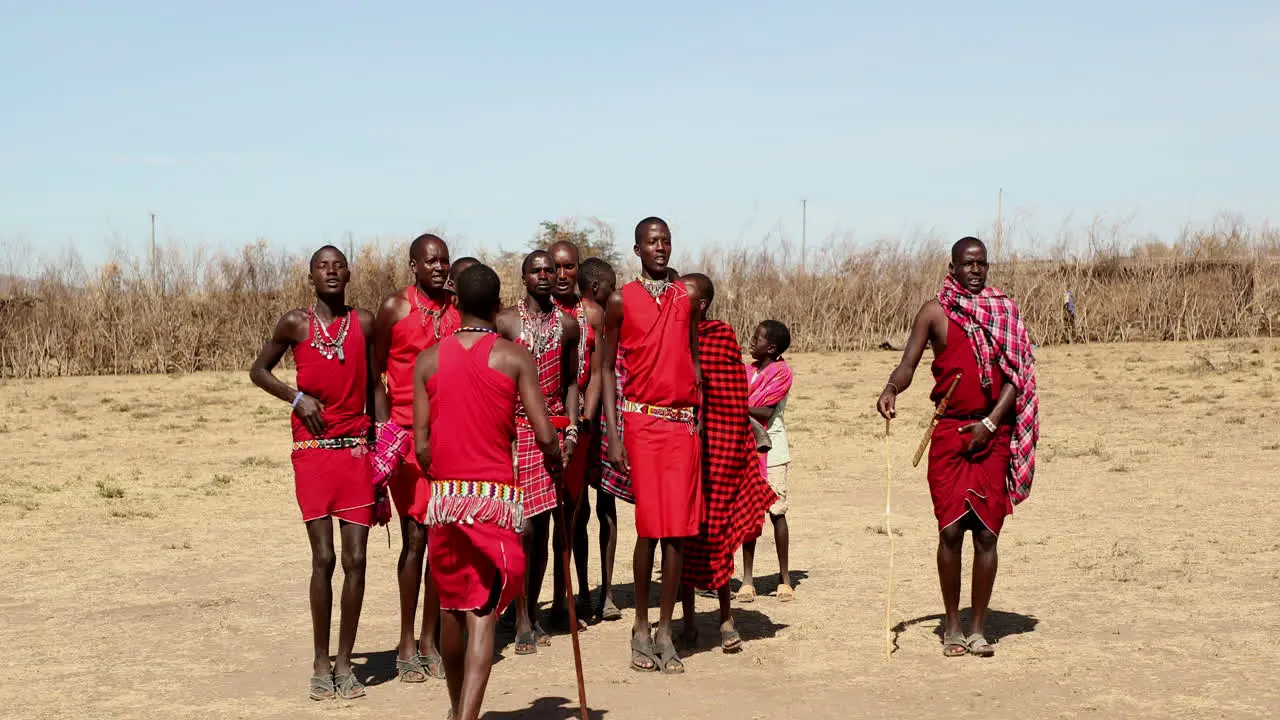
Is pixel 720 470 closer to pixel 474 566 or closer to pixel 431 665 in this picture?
pixel 431 665

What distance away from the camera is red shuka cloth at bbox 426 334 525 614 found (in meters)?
5.01

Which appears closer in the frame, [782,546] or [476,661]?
[476,661]

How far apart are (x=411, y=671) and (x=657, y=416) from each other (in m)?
1.66

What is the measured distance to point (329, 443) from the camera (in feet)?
20.0

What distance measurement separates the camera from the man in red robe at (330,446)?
606 cm

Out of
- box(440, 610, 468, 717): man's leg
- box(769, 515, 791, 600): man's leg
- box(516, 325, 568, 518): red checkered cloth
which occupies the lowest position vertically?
box(769, 515, 791, 600): man's leg

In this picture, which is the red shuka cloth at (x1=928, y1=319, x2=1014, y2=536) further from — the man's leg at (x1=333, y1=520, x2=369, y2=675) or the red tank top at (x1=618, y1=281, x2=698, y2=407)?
the man's leg at (x1=333, y1=520, x2=369, y2=675)

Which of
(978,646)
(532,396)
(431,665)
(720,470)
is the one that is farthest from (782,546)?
(532,396)

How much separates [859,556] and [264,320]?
18.1m

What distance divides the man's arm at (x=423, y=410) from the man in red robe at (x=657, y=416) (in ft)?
5.04

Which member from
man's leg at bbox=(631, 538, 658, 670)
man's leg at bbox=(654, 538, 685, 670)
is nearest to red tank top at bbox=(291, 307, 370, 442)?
man's leg at bbox=(631, 538, 658, 670)

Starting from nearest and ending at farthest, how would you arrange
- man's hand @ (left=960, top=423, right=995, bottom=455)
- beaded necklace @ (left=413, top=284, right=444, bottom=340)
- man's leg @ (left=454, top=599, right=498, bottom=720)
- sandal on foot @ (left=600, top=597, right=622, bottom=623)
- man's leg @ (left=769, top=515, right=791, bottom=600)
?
man's leg @ (left=454, top=599, right=498, bottom=720) → beaded necklace @ (left=413, top=284, right=444, bottom=340) → man's hand @ (left=960, top=423, right=995, bottom=455) → sandal on foot @ (left=600, top=597, right=622, bottom=623) → man's leg @ (left=769, top=515, right=791, bottom=600)

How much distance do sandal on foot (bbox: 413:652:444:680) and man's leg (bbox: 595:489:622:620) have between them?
55.3 inches

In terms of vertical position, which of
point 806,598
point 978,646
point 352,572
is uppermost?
point 352,572
